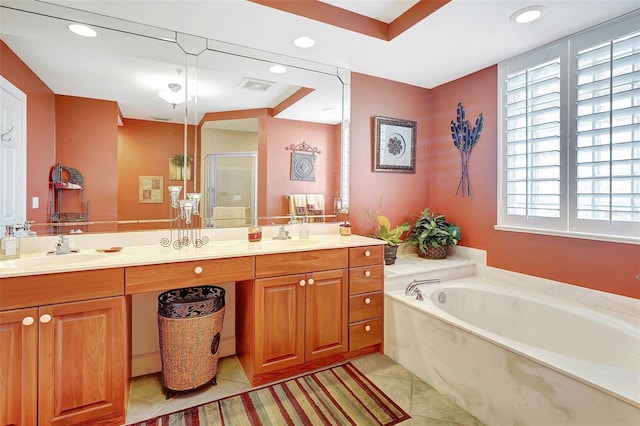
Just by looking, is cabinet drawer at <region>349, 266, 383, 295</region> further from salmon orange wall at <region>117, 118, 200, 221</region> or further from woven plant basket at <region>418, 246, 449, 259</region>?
salmon orange wall at <region>117, 118, 200, 221</region>

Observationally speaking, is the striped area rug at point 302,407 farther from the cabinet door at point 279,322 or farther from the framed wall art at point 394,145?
the framed wall art at point 394,145

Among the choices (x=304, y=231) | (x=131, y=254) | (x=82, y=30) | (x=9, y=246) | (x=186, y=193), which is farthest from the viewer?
(x=304, y=231)

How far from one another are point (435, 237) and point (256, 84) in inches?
82.1

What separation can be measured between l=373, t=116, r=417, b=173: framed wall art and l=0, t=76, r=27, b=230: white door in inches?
99.4

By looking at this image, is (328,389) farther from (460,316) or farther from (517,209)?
(517,209)

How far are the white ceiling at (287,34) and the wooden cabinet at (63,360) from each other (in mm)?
1270

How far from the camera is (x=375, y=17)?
2.16m

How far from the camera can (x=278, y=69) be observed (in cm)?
249

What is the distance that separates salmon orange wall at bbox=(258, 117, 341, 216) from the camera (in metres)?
2.51

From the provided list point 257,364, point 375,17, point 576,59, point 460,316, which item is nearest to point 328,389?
point 257,364

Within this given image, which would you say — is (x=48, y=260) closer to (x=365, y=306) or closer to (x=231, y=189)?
(x=231, y=189)

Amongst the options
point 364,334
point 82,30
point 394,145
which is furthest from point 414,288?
point 82,30

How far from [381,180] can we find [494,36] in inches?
55.4

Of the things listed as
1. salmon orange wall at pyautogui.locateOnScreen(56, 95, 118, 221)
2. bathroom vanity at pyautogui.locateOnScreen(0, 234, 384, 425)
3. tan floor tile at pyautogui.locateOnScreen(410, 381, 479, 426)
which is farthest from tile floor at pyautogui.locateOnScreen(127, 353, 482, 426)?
salmon orange wall at pyautogui.locateOnScreen(56, 95, 118, 221)
